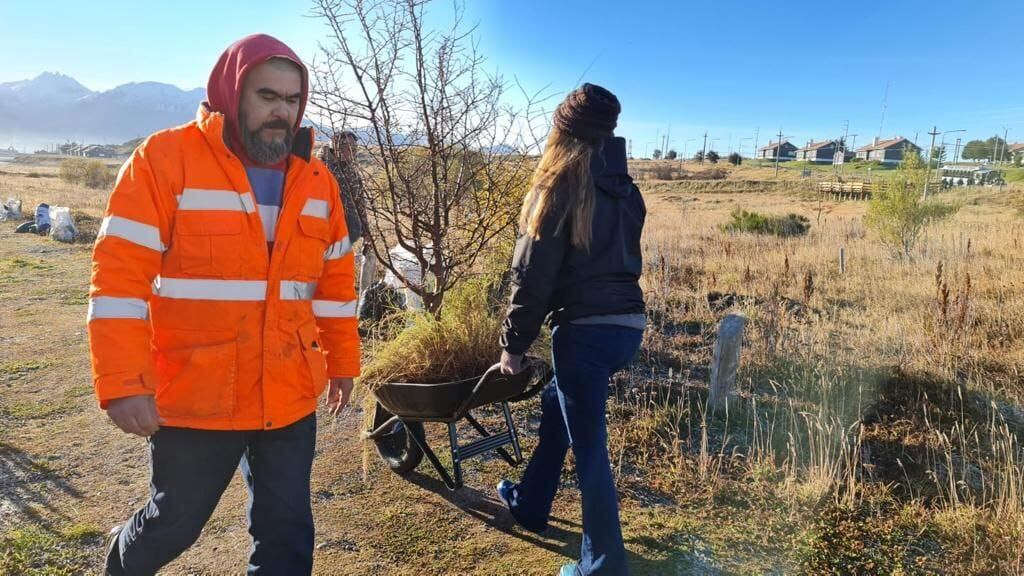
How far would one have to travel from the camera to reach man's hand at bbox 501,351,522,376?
7.33ft

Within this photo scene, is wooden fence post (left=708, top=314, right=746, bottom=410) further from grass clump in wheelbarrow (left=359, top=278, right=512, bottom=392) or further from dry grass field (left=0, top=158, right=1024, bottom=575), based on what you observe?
grass clump in wheelbarrow (left=359, top=278, right=512, bottom=392)

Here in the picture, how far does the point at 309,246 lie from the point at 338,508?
167 centimetres

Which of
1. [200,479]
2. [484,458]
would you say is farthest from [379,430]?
[200,479]

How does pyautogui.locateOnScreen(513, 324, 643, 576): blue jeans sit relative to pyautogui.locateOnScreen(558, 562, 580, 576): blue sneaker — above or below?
above

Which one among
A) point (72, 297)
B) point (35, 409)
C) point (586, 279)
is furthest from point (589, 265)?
point (72, 297)

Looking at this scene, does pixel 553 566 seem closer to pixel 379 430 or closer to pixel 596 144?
pixel 379 430

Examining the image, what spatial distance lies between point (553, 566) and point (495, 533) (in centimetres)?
35

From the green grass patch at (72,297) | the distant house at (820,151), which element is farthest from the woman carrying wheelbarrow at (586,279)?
the distant house at (820,151)

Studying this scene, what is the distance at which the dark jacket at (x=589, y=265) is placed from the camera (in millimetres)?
2035

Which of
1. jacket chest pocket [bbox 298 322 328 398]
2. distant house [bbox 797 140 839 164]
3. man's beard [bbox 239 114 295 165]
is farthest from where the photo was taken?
distant house [bbox 797 140 839 164]

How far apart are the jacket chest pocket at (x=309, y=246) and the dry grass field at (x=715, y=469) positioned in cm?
137

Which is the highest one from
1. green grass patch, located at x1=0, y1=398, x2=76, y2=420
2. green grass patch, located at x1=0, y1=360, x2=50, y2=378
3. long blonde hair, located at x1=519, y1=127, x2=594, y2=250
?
long blonde hair, located at x1=519, y1=127, x2=594, y2=250

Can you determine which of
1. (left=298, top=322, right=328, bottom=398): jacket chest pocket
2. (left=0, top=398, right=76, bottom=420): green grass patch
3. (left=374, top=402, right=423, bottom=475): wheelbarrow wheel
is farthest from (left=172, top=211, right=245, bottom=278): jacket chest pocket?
(left=0, top=398, right=76, bottom=420): green grass patch

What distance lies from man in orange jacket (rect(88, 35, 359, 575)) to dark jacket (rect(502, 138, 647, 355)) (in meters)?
0.69
